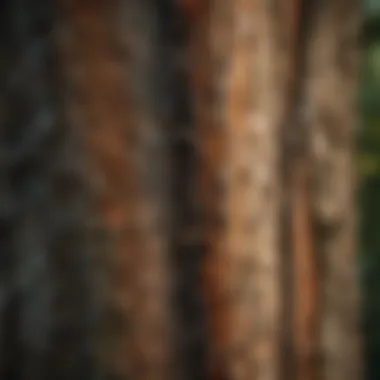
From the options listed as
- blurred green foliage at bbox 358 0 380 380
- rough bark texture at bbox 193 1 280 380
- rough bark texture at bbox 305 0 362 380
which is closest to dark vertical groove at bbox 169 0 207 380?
rough bark texture at bbox 193 1 280 380

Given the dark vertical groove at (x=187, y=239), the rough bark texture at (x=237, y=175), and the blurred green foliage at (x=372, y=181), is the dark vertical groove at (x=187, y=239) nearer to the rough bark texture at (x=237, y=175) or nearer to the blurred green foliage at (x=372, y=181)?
the rough bark texture at (x=237, y=175)

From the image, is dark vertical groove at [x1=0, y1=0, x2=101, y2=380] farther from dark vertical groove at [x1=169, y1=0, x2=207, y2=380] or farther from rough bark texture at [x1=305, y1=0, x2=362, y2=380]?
rough bark texture at [x1=305, y1=0, x2=362, y2=380]

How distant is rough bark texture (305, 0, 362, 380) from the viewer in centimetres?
68

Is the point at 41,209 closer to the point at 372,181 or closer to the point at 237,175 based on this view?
the point at 237,175

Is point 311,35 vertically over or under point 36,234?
over

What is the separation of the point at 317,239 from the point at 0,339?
25cm

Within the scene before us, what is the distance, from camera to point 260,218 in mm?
626

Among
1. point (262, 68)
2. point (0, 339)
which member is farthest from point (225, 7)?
point (0, 339)

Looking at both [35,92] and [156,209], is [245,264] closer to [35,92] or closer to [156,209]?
[156,209]

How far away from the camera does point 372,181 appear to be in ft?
4.33

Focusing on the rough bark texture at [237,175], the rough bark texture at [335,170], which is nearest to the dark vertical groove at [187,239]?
the rough bark texture at [237,175]

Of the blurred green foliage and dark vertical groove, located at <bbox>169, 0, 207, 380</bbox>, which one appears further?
the blurred green foliage

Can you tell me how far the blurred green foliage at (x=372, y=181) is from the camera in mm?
1259

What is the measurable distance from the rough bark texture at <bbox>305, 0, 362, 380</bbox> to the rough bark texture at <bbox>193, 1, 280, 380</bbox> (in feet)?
0.21
